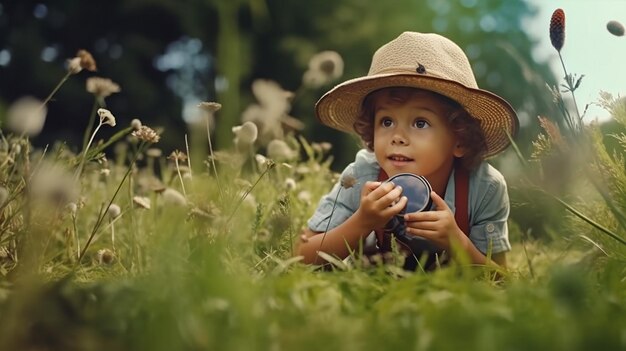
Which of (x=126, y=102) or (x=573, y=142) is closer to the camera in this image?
(x=573, y=142)

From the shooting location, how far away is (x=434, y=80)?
2.42 m

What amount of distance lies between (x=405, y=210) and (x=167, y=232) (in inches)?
46.4

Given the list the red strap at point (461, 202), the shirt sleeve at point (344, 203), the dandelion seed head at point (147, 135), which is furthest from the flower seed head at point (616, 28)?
the dandelion seed head at point (147, 135)

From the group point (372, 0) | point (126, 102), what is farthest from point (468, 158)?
point (372, 0)

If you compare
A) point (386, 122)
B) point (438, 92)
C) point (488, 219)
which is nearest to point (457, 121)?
point (438, 92)

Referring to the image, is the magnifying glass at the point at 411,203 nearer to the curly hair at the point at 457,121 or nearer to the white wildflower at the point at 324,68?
the curly hair at the point at 457,121

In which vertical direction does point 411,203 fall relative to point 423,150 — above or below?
below

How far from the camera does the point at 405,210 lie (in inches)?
90.7

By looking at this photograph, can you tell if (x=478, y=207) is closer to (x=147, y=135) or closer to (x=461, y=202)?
(x=461, y=202)

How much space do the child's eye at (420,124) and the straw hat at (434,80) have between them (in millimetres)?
106

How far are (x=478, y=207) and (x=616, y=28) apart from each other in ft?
2.88

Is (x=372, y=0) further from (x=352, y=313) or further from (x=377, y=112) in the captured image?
(x=352, y=313)

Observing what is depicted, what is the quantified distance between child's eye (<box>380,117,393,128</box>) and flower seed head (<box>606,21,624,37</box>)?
2.42 ft

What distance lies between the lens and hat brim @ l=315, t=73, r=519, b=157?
2461mm
